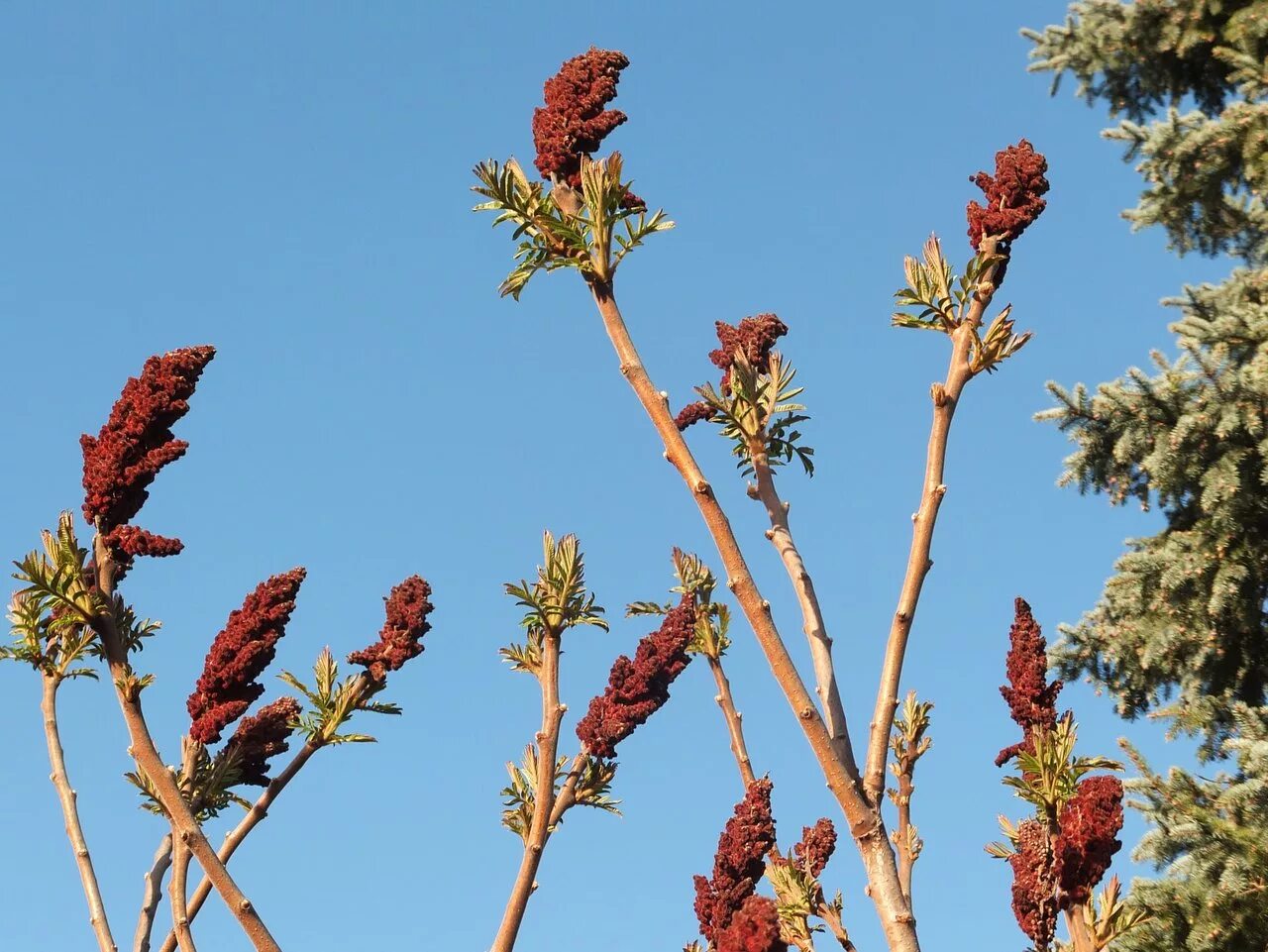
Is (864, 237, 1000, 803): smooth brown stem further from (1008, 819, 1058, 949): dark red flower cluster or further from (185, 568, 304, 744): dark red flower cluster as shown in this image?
(185, 568, 304, 744): dark red flower cluster

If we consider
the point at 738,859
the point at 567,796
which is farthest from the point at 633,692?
the point at 738,859

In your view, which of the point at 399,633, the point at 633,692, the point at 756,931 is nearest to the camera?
the point at 756,931

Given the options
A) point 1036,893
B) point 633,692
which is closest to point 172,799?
point 633,692

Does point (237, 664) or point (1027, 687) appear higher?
point (237, 664)

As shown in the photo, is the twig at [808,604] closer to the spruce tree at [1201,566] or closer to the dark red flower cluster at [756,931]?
the dark red flower cluster at [756,931]

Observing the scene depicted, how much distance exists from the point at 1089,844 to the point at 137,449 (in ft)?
12.2

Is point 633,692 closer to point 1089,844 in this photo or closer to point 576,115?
point 1089,844

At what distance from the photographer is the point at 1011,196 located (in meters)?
5.02

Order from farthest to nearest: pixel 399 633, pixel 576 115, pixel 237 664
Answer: pixel 399 633
pixel 237 664
pixel 576 115

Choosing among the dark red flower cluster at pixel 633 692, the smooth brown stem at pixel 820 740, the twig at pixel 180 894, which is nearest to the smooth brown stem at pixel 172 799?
the twig at pixel 180 894

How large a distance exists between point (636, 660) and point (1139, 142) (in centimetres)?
479

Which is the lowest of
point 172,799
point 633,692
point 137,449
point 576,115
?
point 172,799

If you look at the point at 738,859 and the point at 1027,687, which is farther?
the point at 1027,687

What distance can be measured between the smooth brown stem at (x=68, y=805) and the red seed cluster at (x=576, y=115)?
278 cm
